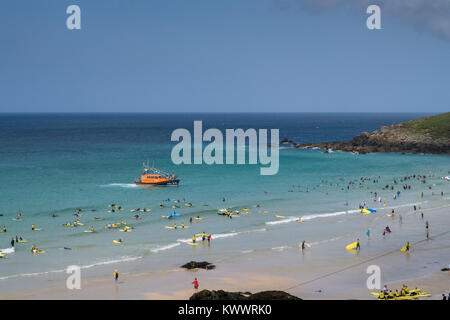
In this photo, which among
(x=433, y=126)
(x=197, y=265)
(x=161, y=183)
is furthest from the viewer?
(x=433, y=126)

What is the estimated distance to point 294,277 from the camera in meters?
34.2

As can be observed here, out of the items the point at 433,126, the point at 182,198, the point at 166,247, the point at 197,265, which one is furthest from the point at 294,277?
the point at 433,126

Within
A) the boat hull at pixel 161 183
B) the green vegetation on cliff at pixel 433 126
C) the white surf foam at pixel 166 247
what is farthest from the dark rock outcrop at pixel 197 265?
the green vegetation on cliff at pixel 433 126

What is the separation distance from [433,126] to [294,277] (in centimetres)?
11489

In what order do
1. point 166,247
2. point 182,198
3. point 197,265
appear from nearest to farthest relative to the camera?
point 197,265 → point 166,247 → point 182,198

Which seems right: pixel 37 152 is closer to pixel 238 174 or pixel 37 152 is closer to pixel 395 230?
pixel 238 174

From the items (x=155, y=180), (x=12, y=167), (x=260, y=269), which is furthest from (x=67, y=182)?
(x=260, y=269)

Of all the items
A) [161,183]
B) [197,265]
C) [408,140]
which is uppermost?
[408,140]

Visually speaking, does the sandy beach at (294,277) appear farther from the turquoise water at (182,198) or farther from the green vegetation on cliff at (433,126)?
the green vegetation on cliff at (433,126)

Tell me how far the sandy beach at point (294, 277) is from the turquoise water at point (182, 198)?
2.63 meters

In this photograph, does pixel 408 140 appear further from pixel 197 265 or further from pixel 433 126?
pixel 197 265

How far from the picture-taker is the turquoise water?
41250 millimetres

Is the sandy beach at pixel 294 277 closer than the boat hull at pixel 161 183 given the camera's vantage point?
Yes

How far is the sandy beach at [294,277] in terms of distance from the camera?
30766 mm
